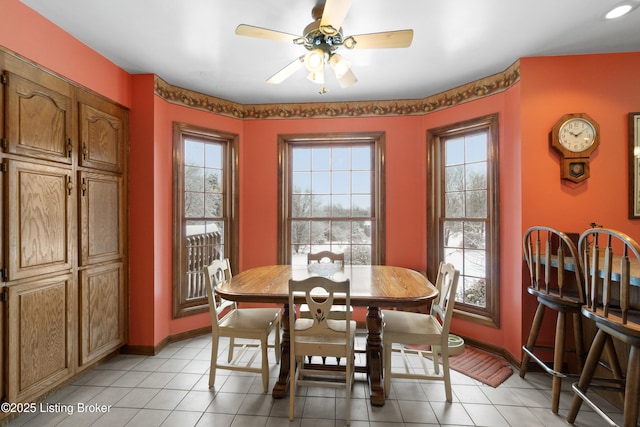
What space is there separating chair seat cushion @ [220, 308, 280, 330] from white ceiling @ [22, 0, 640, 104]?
7.31 ft

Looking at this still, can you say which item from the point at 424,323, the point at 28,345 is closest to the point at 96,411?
the point at 28,345

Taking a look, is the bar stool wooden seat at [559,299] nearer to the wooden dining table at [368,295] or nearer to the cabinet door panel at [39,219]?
the wooden dining table at [368,295]

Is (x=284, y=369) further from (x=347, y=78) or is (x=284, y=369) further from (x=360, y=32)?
(x=360, y=32)

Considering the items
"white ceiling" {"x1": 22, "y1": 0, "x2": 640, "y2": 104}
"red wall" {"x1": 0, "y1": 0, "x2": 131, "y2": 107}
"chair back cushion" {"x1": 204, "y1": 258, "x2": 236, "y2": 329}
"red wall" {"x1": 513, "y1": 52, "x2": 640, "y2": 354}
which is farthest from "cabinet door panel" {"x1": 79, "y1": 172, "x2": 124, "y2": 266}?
"red wall" {"x1": 513, "y1": 52, "x2": 640, "y2": 354}

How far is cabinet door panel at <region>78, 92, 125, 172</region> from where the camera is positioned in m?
2.42

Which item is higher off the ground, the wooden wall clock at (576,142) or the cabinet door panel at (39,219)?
the wooden wall clock at (576,142)

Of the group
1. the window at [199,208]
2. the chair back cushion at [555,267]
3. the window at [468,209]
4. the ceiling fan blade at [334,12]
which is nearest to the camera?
the ceiling fan blade at [334,12]

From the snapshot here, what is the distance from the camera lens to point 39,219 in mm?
2068

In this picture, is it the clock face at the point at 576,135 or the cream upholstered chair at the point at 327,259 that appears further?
the cream upholstered chair at the point at 327,259

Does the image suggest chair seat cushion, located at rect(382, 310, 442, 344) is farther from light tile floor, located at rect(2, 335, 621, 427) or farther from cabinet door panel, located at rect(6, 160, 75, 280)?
cabinet door panel, located at rect(6, 160, 75, 280)

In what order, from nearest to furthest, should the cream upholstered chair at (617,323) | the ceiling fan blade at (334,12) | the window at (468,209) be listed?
the cream upholstered chair at (617,323) < the ceiling fan blade at (334,12) < the window at (468,209)

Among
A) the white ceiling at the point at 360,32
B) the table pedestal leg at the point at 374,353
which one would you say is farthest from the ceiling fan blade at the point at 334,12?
the table pedestal leg at the point at 374,353

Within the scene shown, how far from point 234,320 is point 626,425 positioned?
7.89 ft

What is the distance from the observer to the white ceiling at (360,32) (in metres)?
2.00
